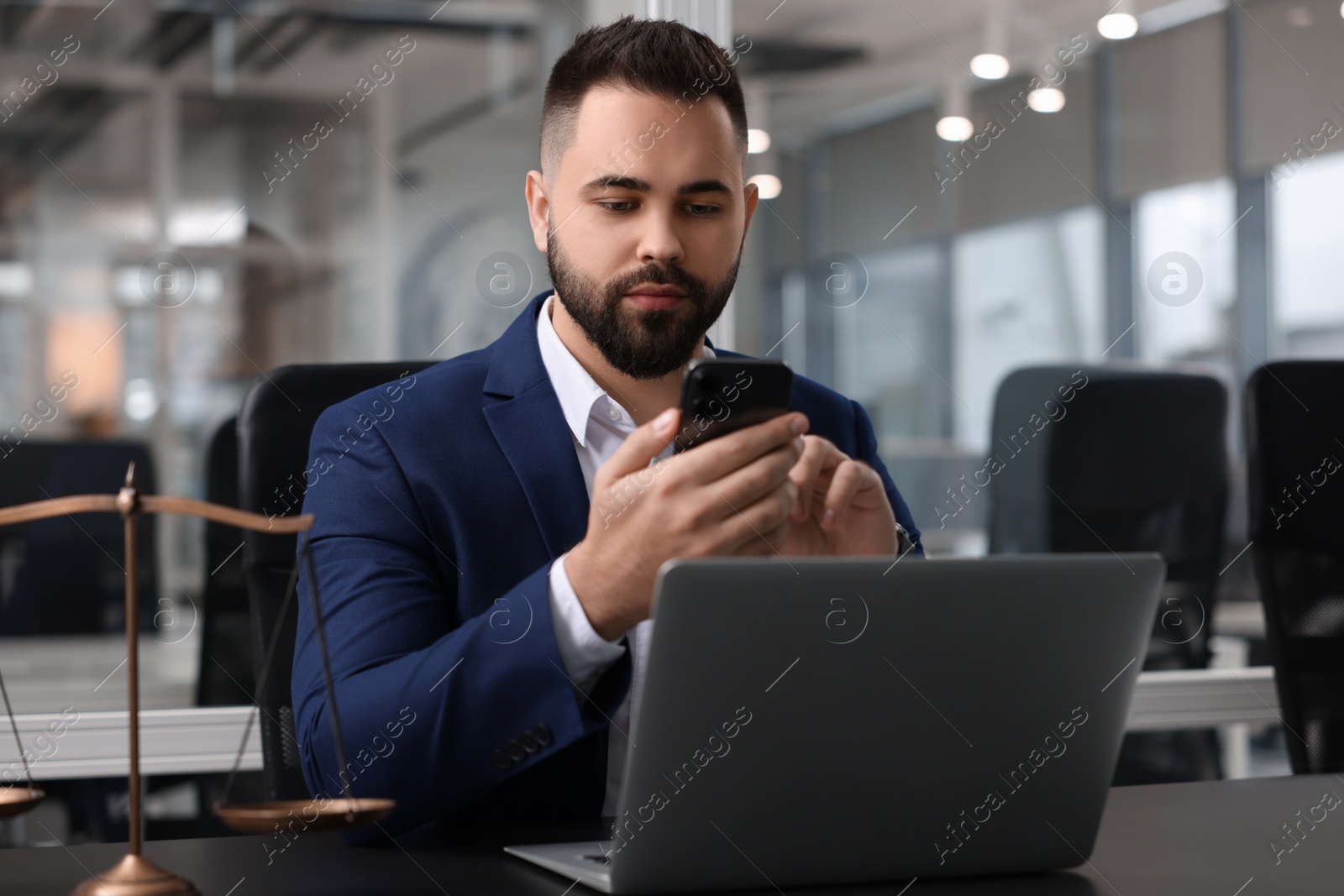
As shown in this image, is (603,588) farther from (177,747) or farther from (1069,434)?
(1069,434)

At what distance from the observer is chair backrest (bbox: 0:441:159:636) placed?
215 cm

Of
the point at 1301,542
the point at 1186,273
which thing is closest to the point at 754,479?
the point at 1301,542

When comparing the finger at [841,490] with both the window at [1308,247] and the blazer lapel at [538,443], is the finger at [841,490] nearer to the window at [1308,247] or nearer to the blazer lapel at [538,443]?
the blazer lapel at [538,443]

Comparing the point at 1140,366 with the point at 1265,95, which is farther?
the point at 1265,95

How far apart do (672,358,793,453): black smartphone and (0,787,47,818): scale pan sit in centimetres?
50

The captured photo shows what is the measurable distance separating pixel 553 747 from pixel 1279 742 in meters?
2.28

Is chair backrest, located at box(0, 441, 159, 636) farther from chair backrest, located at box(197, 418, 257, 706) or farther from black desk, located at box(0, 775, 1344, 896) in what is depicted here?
black desk, located at box(0, 775, 1344, 896)

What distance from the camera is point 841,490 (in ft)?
3.78

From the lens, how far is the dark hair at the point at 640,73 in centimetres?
149

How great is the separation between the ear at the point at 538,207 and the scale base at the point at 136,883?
0.98 metres

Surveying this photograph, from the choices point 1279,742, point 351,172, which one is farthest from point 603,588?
point 1279,742

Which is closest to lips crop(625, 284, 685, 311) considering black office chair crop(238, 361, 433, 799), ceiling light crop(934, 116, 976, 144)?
black office chair crop(238, 361, 433, 799)

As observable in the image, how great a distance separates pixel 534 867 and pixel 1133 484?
201 cm

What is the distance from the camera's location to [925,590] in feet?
2.53
